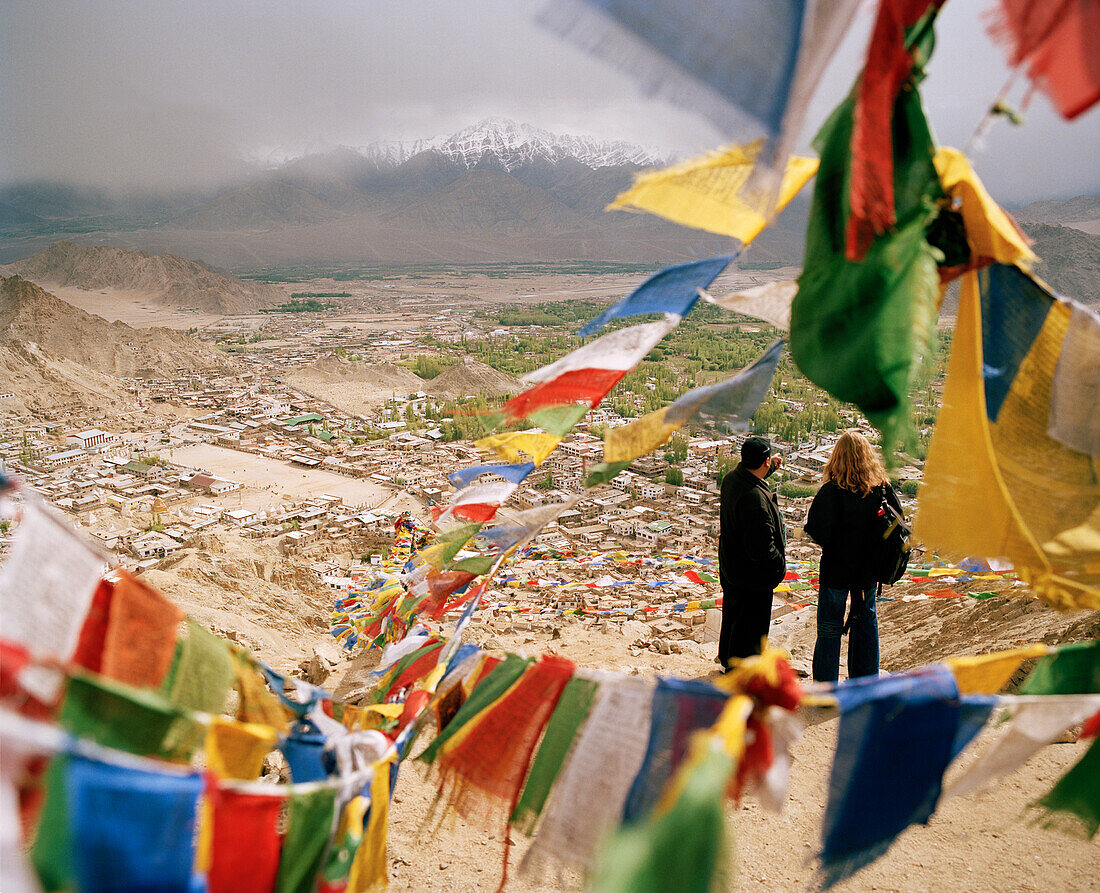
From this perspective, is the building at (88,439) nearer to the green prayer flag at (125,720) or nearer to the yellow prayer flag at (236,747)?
the yellow prayer flag at (236,747)

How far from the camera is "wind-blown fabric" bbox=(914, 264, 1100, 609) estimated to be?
1.85 metres

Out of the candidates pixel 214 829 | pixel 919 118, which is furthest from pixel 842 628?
pixel 214 829

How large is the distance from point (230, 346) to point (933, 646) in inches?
1941

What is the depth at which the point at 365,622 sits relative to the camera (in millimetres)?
5160

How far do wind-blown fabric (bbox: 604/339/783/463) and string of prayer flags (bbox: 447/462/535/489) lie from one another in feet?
1.29

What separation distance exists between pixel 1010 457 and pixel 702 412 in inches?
43.1

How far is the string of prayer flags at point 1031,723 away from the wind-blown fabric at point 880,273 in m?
0.75

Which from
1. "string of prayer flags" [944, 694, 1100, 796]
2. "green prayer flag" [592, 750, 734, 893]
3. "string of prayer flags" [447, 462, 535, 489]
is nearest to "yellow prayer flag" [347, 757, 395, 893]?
"green prayer flag" [592, 750, 734, 893]

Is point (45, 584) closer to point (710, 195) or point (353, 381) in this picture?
point (710, 195)

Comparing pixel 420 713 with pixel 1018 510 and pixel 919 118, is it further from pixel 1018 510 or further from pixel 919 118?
pixel 919 118

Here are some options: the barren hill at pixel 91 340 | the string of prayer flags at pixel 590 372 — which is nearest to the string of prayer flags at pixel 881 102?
the string of prayer flags at pixel 590 372

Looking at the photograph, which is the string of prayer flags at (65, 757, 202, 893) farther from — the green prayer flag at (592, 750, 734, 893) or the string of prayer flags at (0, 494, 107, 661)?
the green prayer flag at (592, 750, 734, 893)

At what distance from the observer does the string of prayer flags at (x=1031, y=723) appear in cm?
166

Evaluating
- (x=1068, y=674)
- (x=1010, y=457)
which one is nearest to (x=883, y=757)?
(x=1068, y=674)
